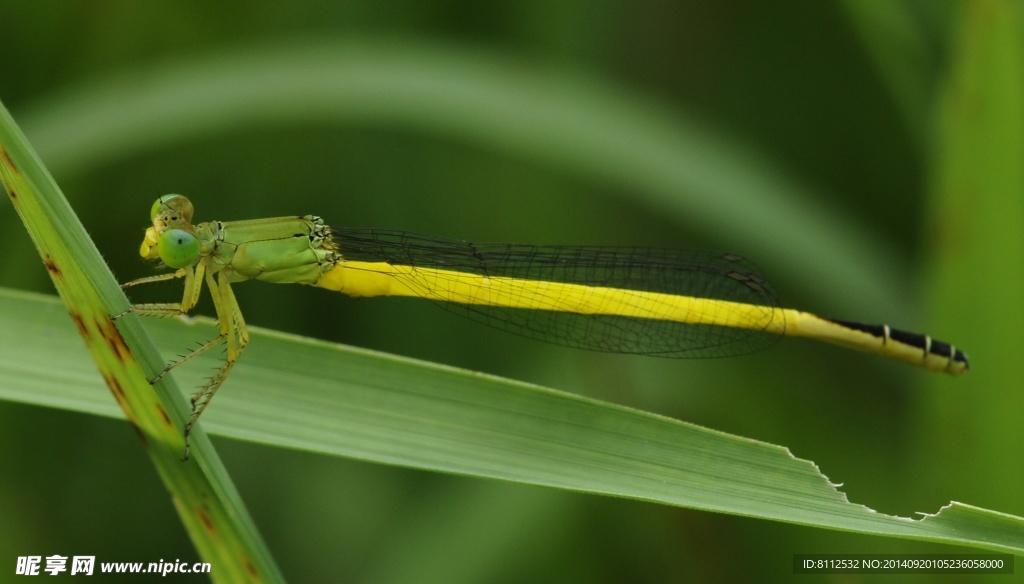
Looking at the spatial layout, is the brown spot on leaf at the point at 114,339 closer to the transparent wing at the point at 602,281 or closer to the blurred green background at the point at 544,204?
the transparent wing at the point at 602,281

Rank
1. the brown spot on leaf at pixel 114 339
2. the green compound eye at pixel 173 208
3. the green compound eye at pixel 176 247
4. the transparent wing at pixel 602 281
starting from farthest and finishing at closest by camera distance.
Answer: the transparent wing at pixel 602 281 → the green compound eye at pixel 173 208 → the green compound eye at pixel 176 247 → the brown spot on leaf at pixel 114 339

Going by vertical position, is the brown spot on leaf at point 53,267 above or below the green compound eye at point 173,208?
below

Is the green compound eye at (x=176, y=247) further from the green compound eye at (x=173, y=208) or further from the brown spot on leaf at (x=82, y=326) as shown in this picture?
the brown spot on leaf at (x=82, y=326)

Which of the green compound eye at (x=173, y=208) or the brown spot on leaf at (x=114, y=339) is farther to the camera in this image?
the green compound eye at (x=173, y=208)

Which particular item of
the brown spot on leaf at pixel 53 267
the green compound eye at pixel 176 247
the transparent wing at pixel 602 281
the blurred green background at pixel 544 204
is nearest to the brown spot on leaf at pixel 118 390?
the brown spot on leaf at pixel 53 267

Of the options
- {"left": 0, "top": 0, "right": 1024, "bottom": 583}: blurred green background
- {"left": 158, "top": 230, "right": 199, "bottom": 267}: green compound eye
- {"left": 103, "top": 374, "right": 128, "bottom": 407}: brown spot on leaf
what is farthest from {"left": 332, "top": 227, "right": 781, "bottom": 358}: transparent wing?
{"left": 103, "top": 374, "right": 128, "bottom": 407}: brown spot on leaf

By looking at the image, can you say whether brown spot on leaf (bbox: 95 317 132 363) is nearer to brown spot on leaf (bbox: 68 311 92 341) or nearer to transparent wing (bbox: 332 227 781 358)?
brown spot on leaf (bbox: 68 311 92 341)

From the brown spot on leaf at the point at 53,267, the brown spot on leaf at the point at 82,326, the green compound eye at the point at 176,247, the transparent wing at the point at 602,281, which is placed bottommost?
the brown spot on leaf at the point at 82,326

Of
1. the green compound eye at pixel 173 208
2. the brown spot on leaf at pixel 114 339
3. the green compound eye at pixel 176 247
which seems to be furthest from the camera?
the green compound eye at pixel 173 208
